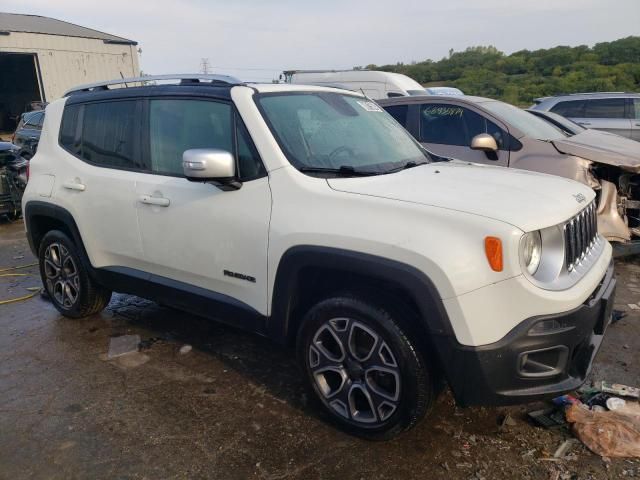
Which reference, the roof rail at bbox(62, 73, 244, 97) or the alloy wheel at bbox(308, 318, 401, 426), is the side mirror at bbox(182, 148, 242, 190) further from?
the alloy wheel at bbox(308, 318, 401, 426)

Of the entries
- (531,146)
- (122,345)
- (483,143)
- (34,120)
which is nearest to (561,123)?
(531,146)

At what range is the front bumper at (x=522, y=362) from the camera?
243 centimetres

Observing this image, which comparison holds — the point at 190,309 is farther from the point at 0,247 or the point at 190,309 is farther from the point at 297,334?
the point at 0,247

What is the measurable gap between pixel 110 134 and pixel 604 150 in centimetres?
496

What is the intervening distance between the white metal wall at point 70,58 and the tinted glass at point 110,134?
23925 millimetres

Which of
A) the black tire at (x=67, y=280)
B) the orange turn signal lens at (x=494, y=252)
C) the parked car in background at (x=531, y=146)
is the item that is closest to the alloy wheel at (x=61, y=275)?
the black tire at (x=67, y=280)

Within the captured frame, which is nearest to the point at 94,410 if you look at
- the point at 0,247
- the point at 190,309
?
the point at 190,309

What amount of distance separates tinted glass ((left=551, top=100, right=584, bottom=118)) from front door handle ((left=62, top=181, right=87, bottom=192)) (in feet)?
32.0

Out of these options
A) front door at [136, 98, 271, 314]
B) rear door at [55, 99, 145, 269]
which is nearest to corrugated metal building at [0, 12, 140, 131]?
rear door at [55, 99, 145, 269]

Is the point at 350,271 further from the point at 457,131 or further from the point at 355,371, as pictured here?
the point at 457,131

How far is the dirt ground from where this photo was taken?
2.75m

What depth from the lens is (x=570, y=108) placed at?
11.1 meters

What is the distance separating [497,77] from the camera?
137 ft

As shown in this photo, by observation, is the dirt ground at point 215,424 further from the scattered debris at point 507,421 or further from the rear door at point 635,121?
the rear door at point 635,121
